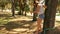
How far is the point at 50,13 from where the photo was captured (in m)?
4.32

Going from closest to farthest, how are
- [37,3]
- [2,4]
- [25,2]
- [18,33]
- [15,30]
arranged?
[37,3] < [18,33] < [15,30] < [25,2] < [2,4]

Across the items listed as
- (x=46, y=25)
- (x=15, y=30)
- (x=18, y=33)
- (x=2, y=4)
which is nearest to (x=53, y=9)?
(x=46, y=25)

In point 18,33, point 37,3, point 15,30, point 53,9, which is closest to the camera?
point 37,3

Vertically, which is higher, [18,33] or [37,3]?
[37,3]

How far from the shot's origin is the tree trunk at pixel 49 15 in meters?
4.28

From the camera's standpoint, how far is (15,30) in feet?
34.5

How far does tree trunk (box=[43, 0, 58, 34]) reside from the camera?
4281 millimetres

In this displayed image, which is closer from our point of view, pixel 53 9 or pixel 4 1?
pixel 53 9

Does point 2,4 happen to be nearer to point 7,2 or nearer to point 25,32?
point 7,2

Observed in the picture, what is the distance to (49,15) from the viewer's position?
433cm

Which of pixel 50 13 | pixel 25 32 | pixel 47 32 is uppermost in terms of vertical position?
pixel 50 13

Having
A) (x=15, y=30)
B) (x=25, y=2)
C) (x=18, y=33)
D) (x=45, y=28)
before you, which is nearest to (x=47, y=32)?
Result: (x=45, y=28)

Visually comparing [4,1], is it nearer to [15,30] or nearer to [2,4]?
[2,4]

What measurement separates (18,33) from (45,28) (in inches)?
216
